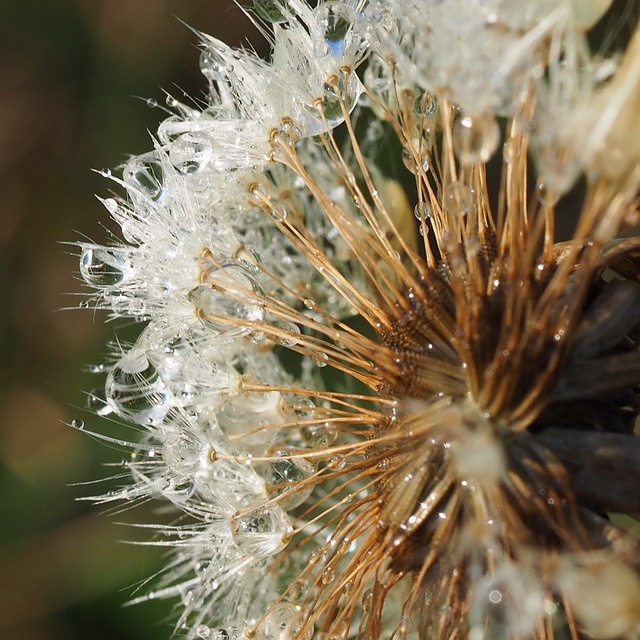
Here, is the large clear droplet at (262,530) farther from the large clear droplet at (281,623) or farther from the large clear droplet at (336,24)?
the large clear droplet at (336,24)

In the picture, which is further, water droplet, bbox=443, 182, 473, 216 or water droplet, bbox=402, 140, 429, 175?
water droplet, bbox=402, 140, 429, 175

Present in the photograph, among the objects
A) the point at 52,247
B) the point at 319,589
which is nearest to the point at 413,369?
the point at 319,589

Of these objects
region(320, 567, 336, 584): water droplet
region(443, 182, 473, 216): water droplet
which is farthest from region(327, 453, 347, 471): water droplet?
region(443, 182, 473, 216): water droplet

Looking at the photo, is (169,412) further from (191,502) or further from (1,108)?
(1,108)

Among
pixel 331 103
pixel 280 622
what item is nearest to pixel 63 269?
pixel 331 103

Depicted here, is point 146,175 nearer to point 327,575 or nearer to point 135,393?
point 135,393

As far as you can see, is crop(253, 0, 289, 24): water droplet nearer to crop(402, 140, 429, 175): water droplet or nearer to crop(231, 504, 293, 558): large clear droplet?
crop(402, 140, 429, 175): water droplet

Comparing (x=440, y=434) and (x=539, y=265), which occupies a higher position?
(x=539, y=265)
